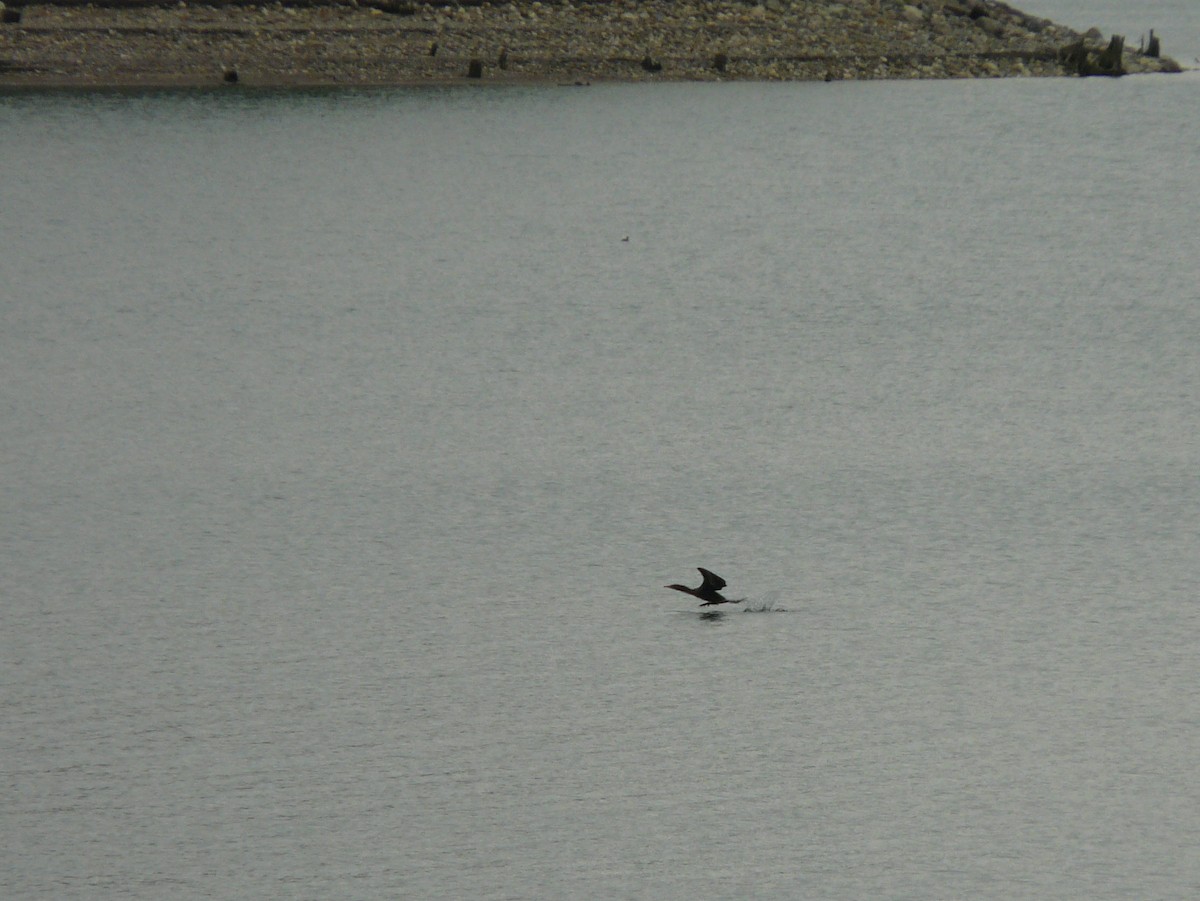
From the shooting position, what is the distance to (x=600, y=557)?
10320 millimetres

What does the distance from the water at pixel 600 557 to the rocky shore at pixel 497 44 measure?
599 inches

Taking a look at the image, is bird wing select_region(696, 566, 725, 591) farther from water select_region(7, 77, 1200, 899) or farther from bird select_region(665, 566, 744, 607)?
water select_region(7, 77, 1200, 899)

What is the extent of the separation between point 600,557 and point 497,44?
30.3 meters

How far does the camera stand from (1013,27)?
4266cm

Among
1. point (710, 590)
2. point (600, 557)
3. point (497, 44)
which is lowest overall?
point (600, 557)

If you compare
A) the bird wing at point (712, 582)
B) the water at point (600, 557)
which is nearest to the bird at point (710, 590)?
the bird wing at point (712, 582)

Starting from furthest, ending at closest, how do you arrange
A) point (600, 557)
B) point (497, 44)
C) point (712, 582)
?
point (497, 44)
point (600, 557)
point (712, 582)

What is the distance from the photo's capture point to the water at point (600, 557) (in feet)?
22.8

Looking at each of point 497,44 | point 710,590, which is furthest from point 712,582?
point 497,44

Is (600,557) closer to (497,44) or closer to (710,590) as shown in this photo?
(710,590)

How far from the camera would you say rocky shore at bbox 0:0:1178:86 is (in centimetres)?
3753

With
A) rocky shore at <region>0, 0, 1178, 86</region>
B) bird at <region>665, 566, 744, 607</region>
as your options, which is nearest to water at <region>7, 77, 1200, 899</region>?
bird at <region>665, 566, 744, 607</region>

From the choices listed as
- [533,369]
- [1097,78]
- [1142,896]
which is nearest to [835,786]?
[1142,896]

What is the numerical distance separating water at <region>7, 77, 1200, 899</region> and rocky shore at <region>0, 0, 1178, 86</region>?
15227 mm
